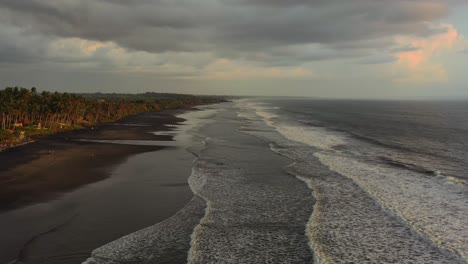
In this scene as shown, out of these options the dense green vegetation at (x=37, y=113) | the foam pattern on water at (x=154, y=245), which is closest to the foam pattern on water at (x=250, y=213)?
the foam pattern on water at (x=154, y=245)

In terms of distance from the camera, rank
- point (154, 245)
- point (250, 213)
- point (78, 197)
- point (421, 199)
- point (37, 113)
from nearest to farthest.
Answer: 1. point (154, 245)
2. point (250, 213)
3. point (78, 197)
4. point (421, 199)
5. point (37, 113)

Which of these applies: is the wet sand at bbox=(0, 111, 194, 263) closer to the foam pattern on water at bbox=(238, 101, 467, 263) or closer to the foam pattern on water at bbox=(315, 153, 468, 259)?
the foam pattern on water at bbox=(238, 101, 467, 263)

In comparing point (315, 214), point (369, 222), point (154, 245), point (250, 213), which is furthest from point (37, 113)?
Result: point (369, 222)

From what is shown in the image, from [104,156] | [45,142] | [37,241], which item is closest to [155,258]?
[37,241]

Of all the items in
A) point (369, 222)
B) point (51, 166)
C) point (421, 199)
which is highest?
point (51, 166)

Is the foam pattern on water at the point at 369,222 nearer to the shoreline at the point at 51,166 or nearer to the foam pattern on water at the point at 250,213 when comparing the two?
the foam pattern on water at the point at 250,213

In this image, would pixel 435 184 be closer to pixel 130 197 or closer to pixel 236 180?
pixel 236 180

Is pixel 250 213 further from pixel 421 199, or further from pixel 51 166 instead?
pixel 51 166
